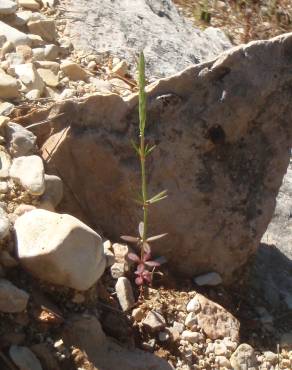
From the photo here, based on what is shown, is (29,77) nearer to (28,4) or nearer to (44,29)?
(44,29)

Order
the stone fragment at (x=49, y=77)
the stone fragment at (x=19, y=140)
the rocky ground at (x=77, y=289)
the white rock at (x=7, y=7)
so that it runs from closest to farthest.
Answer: the rocky ground at (x=77, y=289), the stone fragment at (x=19, y=140), the stone fragment at (x=49, y=77), the white rock at (x=7, y=7)

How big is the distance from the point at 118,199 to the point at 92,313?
19.3 inches

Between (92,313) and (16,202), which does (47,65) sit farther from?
(92,313)

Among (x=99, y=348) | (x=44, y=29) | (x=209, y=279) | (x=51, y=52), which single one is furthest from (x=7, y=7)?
(x=99, y=348)

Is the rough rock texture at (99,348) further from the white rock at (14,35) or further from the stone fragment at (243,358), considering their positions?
the white rock at (14,35)

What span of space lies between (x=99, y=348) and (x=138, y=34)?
5.89ft

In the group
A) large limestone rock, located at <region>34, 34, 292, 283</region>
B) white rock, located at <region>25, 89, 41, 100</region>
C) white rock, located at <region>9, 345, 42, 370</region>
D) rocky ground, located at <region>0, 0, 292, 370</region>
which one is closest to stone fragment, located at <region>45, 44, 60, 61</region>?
rocky ground, located at <region>0, 0, 292, 370</region>

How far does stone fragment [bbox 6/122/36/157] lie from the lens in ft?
8.71

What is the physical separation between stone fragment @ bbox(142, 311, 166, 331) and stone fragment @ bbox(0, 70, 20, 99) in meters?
0.91

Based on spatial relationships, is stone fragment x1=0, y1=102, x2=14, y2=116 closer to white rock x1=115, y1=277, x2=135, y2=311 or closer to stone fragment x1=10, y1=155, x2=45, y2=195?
stone fragment x1=10, y1=155, x2=45, y2=195

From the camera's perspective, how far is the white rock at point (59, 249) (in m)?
2.27

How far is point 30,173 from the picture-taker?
2.59 metres

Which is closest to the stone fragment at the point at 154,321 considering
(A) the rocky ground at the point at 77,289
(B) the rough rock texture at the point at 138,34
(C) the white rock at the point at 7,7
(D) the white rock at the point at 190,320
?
(A) the rocky ground at the point at 77,289

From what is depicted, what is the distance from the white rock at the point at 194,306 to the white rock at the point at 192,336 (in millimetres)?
82
